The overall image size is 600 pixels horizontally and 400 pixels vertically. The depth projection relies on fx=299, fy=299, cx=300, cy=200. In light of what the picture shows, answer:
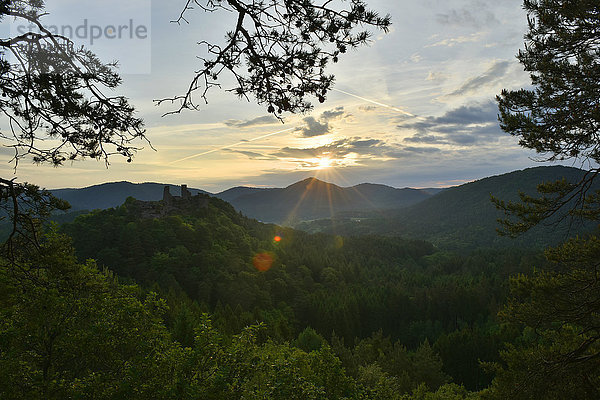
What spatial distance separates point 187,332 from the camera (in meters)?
21.4

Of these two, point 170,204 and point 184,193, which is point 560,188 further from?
Result: point 184,193

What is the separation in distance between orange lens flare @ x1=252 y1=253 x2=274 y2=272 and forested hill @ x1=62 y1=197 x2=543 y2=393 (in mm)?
256

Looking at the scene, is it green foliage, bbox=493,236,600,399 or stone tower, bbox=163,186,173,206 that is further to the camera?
stone tower, bbox=163,186,173,206

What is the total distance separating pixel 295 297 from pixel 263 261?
1163cm

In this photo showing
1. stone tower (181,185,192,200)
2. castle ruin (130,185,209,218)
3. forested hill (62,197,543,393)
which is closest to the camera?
forested hill (62,197,543,393)

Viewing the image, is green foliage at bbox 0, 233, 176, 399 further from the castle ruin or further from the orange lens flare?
the castle ruin

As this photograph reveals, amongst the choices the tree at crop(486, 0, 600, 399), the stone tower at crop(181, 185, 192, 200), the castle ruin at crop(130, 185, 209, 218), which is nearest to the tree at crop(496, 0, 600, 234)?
the tree at crop(486, 0, 600, 399)

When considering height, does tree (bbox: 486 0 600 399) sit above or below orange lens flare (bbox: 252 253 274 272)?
above

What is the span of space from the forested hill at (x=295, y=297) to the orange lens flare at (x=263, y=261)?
26 cm

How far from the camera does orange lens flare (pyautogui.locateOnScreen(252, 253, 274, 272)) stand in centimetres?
5897

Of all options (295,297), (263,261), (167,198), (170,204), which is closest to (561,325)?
(295,297)

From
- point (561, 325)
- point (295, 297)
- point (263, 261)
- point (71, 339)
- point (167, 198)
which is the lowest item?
point (295, 297)

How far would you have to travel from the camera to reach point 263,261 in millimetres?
61531

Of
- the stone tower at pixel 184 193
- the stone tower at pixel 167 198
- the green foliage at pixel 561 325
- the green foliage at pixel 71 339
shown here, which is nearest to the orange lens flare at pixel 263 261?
the stone tower at pixel 167 198
